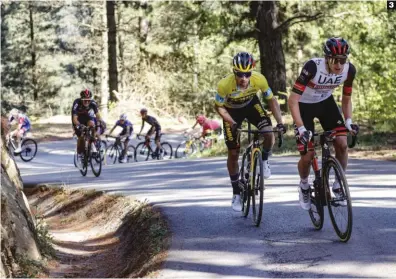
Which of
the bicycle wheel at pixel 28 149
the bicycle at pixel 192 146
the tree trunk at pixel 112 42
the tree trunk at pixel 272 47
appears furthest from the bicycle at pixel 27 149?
the tree trunk at pixel 112 42

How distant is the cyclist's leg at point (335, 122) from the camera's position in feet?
25.8

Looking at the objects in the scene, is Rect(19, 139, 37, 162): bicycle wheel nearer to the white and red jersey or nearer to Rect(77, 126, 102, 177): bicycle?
Rect(77, 126, 102, 177): bicycle

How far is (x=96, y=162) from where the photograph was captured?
697 inches

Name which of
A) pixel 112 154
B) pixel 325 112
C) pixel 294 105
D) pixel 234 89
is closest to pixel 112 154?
pixel 112 154

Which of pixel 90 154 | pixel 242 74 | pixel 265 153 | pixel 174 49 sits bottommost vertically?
pixel 90 154

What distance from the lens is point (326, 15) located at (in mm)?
27516

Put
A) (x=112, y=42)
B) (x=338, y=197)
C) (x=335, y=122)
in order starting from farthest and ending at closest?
(x=112, y=42) < (x=335, y=122) < (x=338, y=197)

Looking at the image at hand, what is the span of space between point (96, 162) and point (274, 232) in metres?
10.0

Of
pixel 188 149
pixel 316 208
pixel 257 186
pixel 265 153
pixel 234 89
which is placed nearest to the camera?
pixel 316 208

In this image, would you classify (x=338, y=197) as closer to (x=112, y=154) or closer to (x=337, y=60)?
(x=337, y=60)

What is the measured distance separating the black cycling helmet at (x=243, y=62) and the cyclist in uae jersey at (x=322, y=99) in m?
0.80

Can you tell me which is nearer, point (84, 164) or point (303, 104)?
point (303, 104)

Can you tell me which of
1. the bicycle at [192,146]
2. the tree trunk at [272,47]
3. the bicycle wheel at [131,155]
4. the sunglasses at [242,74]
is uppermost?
the tree trunk at [272,47]

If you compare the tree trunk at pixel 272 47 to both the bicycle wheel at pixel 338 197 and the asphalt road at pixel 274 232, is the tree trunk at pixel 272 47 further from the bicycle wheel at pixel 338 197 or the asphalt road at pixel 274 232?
the bicycle wheel at pixel 338 197
